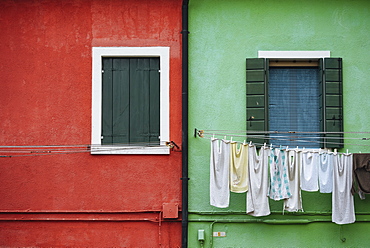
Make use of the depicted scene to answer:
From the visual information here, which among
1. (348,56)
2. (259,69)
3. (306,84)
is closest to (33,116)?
(259,69)

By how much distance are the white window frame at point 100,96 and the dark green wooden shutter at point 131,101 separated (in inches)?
3.9

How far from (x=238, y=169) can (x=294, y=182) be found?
871 millimetres

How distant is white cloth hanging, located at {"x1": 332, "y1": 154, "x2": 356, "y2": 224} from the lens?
7.39 metres

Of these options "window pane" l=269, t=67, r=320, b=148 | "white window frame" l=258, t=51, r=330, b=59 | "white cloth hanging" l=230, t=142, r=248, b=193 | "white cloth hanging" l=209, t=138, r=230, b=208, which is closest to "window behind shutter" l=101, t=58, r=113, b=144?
"white cloth hanging" l=209, t=138, r=230, b=208

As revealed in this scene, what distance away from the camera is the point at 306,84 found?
27.0ft

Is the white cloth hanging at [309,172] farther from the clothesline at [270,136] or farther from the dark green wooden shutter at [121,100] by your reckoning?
the dark green wooden shutter at [121,100]

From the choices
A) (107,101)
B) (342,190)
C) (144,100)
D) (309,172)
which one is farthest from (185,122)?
(342,190)

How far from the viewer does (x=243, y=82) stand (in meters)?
8.09

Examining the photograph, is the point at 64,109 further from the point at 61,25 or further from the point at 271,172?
the point at 271,172

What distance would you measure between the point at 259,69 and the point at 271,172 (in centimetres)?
172

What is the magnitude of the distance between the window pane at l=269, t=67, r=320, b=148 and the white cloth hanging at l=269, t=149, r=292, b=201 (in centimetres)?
67

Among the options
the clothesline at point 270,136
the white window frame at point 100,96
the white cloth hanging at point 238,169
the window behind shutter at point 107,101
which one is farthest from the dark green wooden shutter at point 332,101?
the window behind shutter at point 107,101

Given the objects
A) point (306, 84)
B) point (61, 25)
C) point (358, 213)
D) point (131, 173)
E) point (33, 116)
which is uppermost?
point (61, 25)

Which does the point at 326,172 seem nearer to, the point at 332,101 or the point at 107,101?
the point at 332,101
